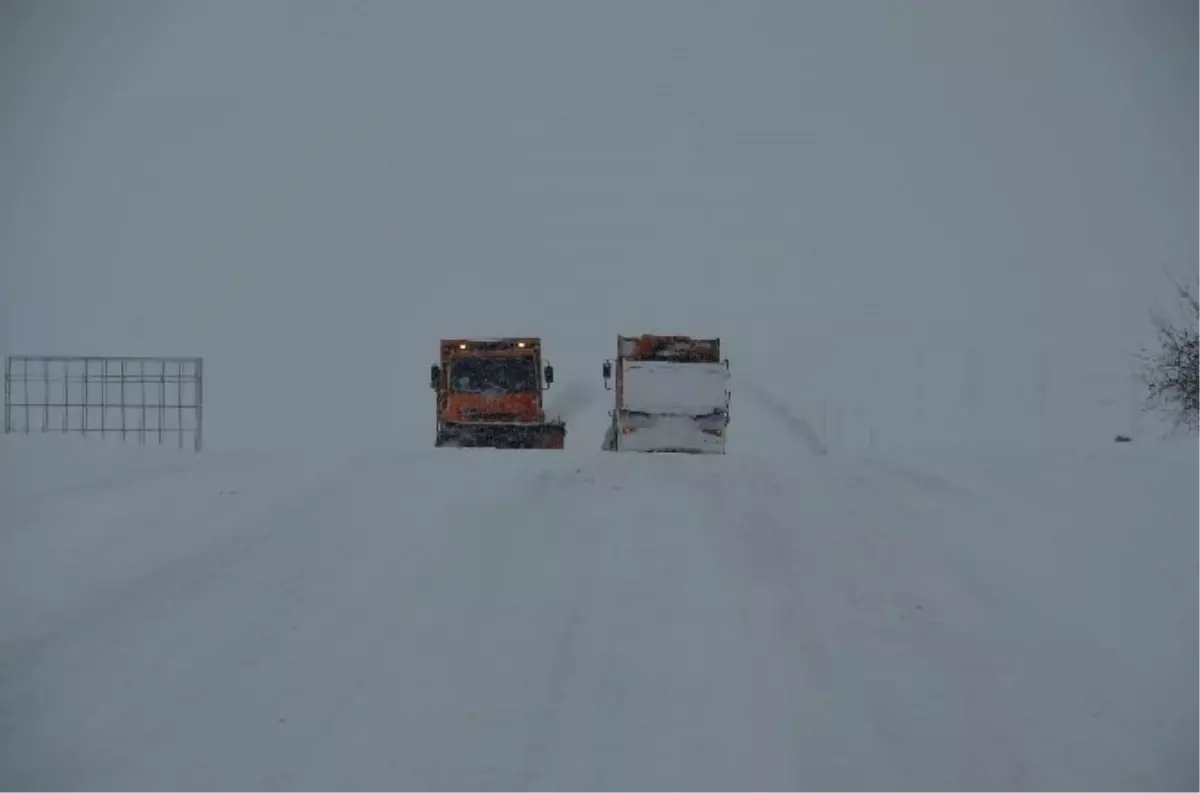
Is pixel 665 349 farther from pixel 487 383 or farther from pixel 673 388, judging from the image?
pixel 487 383

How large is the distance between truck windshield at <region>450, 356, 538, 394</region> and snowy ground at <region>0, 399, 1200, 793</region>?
1612 centimetres

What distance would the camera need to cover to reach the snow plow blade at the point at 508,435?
30672 mm

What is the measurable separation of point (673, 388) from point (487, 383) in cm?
462

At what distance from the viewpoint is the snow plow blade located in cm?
3067

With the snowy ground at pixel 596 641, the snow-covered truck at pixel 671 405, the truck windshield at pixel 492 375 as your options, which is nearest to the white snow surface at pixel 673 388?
the snow-covered truck at pixel 671 405

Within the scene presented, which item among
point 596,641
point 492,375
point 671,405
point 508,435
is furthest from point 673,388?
point 596,641

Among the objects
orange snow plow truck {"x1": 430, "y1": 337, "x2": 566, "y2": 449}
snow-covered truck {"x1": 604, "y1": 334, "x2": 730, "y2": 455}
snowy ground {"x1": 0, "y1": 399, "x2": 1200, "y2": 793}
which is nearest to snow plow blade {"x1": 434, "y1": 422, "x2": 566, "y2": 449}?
orange snow plow truck {"x1": 430, "y1": 337, "x2": 566, "y2": 449}

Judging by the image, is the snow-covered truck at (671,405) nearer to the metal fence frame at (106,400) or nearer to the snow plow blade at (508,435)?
the snow plow blade at (508,435)

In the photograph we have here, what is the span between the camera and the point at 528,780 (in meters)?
7.01

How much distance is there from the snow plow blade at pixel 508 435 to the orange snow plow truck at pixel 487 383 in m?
0.06

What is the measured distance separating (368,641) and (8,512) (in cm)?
649

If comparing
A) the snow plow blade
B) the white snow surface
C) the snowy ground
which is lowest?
the snowy ground

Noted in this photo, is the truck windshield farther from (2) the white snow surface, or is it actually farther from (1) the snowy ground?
(1) the snowy ground

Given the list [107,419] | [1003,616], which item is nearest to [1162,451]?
[1003,616]
